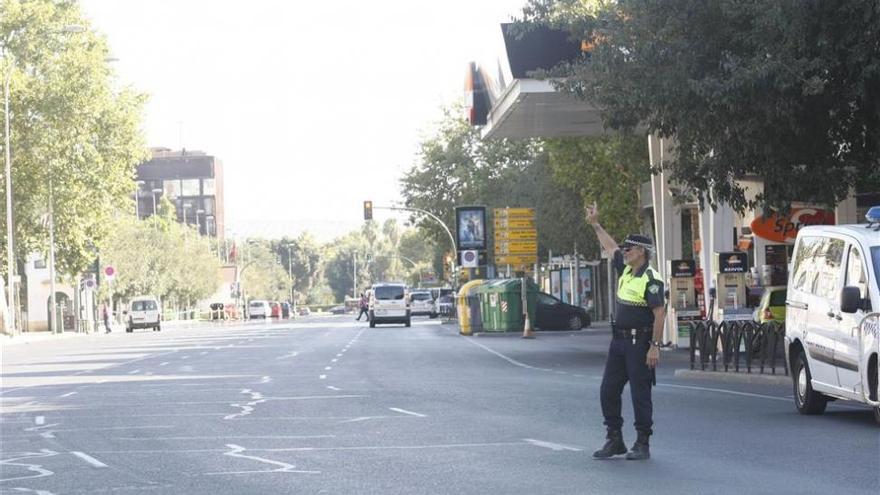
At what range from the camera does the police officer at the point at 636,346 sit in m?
13.5

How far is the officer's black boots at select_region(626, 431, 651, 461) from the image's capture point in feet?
44.8

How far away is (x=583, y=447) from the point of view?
48.8 ft

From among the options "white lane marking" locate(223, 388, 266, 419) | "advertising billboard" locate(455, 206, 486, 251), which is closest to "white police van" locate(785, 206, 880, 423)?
"white lane marking" locate(223, 388, 266, 419)

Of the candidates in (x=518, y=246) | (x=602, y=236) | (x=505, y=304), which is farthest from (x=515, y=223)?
(x=602, y=236)

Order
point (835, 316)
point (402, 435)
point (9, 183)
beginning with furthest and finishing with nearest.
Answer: point (9, 183) → point (835, 316) → point (402, 435)

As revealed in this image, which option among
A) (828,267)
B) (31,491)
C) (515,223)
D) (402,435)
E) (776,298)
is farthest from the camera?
(515,223)

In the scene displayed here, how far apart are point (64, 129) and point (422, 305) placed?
97.5 feet

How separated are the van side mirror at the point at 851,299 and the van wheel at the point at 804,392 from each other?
73.3 inches

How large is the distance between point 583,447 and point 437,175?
71.7 metres

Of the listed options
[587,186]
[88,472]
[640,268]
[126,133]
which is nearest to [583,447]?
[640,268]

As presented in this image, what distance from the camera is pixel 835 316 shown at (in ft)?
57.1

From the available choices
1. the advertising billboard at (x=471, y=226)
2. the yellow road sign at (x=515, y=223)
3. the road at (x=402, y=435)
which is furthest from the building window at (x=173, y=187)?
the road at (x=402, y=435)

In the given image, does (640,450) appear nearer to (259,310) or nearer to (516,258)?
(516,258)

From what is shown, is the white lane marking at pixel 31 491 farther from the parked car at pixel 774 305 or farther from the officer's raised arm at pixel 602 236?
the parked car at pixel 774 305
